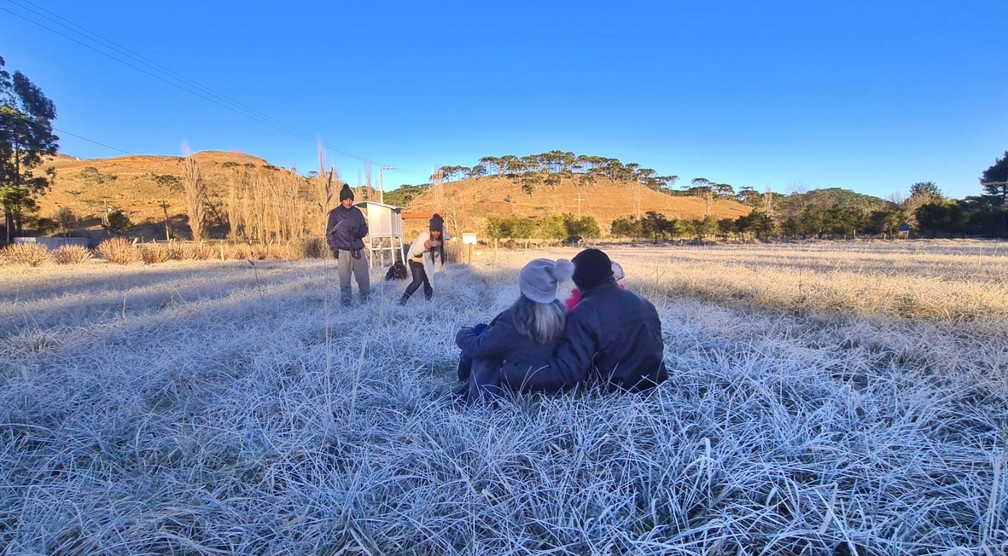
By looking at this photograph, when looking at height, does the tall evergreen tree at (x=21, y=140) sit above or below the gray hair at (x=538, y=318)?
above

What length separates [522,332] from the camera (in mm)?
2217

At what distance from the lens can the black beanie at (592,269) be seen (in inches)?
90.0

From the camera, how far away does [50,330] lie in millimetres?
4336

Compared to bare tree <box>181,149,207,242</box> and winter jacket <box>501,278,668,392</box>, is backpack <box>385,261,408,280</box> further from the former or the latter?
bare tree <box>181,149,207,242</box>

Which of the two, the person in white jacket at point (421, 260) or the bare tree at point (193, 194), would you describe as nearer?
the person in white jacket at point (421, 260)

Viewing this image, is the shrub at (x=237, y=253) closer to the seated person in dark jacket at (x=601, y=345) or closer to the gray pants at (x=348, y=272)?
the gray pants at (x=348, y=272)

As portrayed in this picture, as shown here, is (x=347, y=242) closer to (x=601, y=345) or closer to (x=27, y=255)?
(x=601, y=345)

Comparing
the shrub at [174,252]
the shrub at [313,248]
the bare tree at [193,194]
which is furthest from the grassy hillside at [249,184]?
the shrub at [174,252]

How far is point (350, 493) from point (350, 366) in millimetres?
1646

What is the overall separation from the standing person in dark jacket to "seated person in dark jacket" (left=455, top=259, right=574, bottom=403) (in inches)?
155

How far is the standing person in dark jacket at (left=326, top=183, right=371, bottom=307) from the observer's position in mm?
6082

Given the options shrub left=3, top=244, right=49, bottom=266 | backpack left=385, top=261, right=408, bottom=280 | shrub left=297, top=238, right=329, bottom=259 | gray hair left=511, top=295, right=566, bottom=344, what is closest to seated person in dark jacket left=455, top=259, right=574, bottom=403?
gray hair left=511, top=295, right=566, bottom=344

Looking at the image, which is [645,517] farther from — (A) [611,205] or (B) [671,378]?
(A) [611,205]

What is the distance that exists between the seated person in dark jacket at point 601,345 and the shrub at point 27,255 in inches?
641
